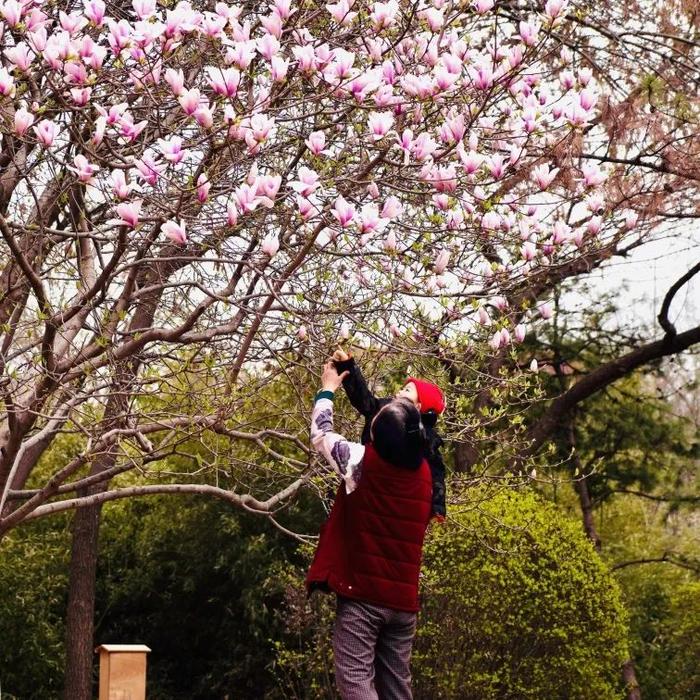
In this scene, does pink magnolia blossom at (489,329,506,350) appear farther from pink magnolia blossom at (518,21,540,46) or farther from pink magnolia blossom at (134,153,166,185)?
pink magnolia blossom at (134,153,166,185)

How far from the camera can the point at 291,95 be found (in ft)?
14.1

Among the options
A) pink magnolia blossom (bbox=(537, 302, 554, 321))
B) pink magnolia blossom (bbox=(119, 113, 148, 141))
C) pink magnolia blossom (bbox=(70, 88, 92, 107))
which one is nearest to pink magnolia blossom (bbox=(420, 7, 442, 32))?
pink magnolia blossom (bbox=(119, 113, 148, 141))

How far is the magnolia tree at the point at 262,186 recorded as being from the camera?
3.33 m

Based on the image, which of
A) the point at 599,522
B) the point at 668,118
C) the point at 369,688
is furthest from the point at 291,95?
the point at 599,522

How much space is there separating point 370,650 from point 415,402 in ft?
2.66

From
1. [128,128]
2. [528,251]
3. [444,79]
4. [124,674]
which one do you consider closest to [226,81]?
[128,128]

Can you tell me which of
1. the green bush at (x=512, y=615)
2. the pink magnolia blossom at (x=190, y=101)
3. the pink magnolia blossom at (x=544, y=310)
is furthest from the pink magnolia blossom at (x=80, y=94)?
the green bush at (x=512, y=615)

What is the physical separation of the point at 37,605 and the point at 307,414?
6.74 m

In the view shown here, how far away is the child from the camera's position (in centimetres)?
358

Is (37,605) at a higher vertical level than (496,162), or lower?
lower

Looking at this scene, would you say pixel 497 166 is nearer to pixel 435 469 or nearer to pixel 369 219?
pixel 369 219

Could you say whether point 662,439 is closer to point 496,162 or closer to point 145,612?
point 145,612

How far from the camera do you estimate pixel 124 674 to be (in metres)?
4.59

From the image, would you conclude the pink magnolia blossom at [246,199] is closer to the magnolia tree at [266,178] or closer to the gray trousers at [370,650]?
the magnolia tree at [266,178]
